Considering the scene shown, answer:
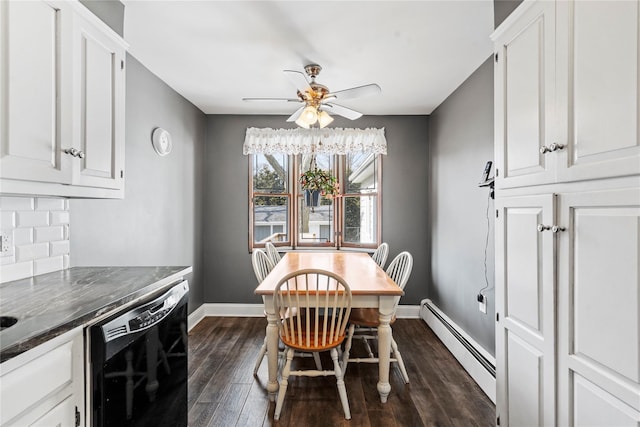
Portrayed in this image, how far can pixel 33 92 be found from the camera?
1.27m

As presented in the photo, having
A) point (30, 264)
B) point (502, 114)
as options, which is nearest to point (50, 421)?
point (30, 264)

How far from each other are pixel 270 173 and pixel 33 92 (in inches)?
113

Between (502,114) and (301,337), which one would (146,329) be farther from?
(502,114)

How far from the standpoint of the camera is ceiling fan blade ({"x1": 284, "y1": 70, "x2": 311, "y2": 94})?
2165mm

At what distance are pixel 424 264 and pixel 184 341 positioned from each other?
3.01 metres

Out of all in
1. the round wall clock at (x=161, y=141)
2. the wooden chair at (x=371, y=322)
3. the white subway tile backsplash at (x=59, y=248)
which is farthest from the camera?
the round wall clock at (x=161, y=141)

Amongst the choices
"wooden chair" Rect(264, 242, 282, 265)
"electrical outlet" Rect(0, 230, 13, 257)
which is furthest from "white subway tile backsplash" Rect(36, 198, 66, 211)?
"wooden chair" Rect(264, 242, 282, 265)

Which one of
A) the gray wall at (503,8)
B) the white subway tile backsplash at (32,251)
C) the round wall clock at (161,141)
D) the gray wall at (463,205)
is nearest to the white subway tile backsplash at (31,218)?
the white subway tile backsplash at (32,251)

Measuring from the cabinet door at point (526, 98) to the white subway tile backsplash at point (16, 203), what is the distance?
234cm

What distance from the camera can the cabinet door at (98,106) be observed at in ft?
4.98

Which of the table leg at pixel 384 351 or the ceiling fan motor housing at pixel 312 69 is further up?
the ceiling fan motor housing at pixel 312 69

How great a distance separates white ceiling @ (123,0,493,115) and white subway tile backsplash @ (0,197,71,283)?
1.25 m

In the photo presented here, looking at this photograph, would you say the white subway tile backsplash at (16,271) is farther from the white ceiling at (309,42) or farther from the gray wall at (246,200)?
the gray wall at (246,200)

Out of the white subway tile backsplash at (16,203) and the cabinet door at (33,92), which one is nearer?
the cabinet door at (33,92)
